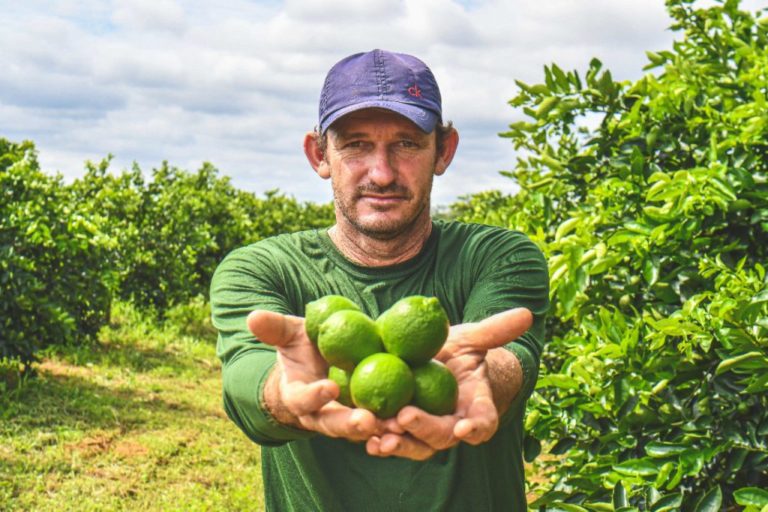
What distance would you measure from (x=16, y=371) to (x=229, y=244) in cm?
712

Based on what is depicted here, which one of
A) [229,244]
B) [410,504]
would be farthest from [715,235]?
[229,244]

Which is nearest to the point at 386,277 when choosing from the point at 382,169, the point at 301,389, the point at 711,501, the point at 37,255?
the point at 382,169

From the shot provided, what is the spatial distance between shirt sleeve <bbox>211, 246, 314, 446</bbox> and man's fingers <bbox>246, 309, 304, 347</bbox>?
0.11m

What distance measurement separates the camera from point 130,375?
1001 centimetres

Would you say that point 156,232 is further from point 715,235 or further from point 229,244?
point 715,235

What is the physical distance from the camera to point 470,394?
2059 mm

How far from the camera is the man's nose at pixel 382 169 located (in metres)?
2.58

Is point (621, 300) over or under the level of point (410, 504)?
over

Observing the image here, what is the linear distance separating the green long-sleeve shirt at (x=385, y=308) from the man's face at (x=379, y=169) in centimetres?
17

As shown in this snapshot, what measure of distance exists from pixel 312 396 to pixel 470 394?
429mm

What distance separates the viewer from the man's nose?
2.58 meters

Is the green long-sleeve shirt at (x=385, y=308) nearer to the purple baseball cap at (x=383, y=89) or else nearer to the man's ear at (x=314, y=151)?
the man's ear at (x=314, y=151)

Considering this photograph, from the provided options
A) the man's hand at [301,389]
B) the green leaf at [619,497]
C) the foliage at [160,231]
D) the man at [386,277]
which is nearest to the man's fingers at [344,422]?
the man's hand at [301,389]

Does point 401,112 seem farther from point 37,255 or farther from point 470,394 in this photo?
point 37,255
